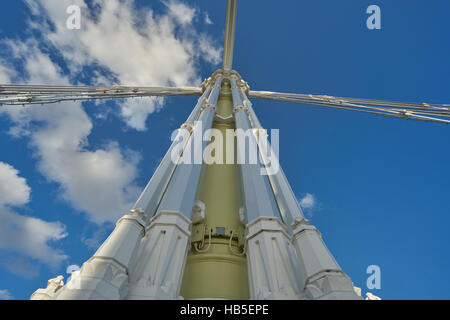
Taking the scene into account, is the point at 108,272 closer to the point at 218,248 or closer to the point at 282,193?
the point at 218,248

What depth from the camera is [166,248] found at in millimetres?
3131

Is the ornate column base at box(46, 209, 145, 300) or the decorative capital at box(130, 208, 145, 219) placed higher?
the decorative capital at box(130, 208, 145, 219)

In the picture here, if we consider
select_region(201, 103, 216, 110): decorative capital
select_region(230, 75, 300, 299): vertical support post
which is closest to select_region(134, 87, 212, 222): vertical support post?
select_region(230, 75, 300, 299): vertical support post

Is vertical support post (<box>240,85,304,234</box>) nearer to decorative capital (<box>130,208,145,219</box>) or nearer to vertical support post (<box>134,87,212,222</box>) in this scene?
vertical support post (<box>134,87,212,222</box>)

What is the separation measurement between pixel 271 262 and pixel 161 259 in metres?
1.26

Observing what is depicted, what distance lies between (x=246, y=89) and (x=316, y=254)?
1211 centimetres

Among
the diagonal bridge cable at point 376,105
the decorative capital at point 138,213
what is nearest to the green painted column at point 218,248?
the decorative capital at point 138,213

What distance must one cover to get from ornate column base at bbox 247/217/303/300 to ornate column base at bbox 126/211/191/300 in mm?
867

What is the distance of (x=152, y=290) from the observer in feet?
8.65

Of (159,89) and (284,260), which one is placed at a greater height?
(159,89)

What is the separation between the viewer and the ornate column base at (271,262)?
2.86 meters

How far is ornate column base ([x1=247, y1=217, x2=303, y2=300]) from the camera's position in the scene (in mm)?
2861

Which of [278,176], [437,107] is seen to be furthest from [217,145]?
[437,107]

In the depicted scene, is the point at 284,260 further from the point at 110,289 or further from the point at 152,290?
the point at 110,289
